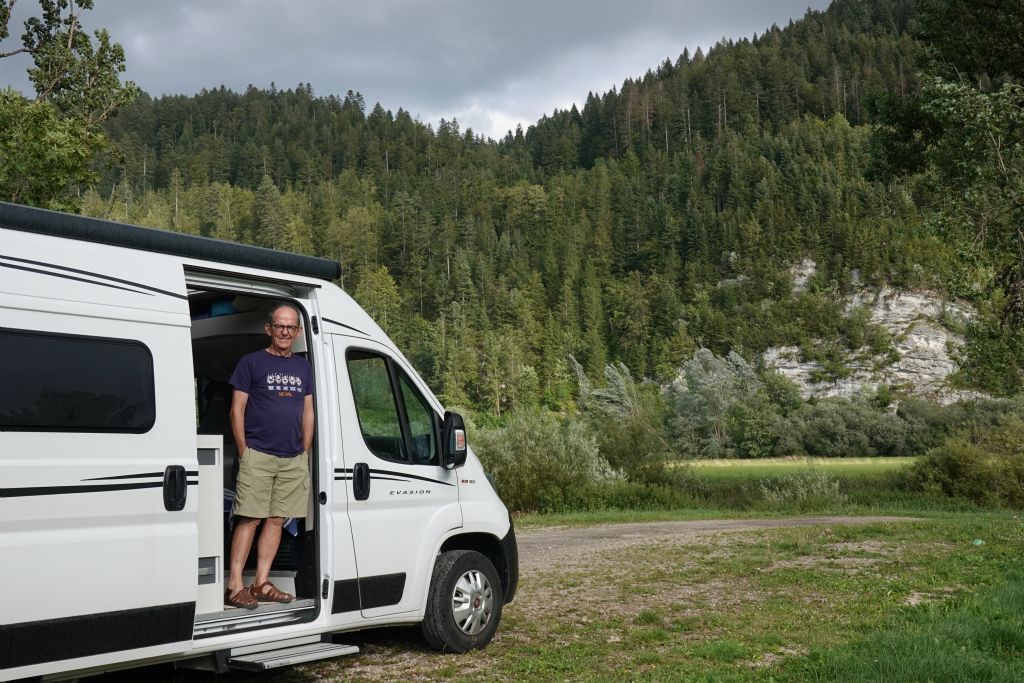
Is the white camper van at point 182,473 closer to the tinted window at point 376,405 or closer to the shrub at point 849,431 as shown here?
the tinted window at point 376,405

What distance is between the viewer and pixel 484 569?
766cm

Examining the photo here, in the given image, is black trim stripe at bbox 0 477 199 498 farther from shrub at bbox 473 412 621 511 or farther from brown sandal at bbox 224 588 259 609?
shrub at bbox 473 412 621 511

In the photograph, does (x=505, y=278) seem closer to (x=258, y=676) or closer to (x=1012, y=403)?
(x=1012, y=403)

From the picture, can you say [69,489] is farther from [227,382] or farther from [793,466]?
[793,466]

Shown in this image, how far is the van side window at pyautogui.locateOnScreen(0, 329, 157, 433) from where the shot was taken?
4.66 metres

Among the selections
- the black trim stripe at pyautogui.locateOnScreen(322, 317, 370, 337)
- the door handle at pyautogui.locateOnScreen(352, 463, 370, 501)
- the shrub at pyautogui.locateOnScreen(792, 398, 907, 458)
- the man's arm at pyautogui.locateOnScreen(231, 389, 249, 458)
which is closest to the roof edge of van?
the black trim stripe at pyautogui.locateOnScreen(322, 317, 370, 337)

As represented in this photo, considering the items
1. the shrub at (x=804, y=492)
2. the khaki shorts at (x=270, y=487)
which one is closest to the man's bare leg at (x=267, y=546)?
the khaki shorts at (x=270, y=487)

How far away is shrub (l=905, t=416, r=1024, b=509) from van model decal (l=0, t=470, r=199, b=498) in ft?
92.9

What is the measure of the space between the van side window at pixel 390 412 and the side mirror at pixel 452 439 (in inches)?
3.9

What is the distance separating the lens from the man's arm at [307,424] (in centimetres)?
652

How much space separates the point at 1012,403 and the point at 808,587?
57976mm

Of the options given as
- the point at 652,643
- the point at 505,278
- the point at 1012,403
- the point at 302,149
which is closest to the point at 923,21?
the point at 652,643

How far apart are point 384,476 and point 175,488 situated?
1839mm

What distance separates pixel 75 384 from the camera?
195 inches
